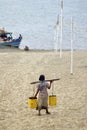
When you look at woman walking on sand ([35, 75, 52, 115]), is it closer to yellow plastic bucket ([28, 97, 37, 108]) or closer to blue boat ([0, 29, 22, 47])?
yellow plastic bucket ([28, 97, 37, 108])

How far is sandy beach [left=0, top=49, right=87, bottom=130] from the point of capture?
40.9ft

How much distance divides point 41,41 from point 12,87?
37.0 meters

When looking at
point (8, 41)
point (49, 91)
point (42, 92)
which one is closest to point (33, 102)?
point (42, 92)

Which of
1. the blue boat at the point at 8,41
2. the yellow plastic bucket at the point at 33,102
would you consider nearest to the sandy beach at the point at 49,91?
the yellow plastic bucket at the point at 33,102

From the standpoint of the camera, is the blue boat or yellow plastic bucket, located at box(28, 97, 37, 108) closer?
yellow plastic bucket, located at box(28, 97, 37, 108)

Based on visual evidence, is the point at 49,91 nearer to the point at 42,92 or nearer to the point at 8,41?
the point at 42,92

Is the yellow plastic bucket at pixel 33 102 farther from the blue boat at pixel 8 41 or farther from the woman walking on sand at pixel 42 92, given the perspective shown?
the blue boat at pixel 8 41

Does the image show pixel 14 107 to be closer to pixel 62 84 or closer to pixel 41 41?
pixel 62 84

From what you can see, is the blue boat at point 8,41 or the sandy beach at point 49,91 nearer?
the sandy beach at point 49,91

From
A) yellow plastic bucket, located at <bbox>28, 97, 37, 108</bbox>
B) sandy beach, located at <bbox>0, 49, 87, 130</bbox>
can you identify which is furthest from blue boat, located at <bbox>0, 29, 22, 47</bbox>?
yellow plastic bucket, located at <bbox>28, 97, 37, 108</bbox>

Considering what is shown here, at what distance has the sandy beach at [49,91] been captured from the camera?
40.9ft

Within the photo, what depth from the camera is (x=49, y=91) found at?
17.3m

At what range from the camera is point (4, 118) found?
43.2 ft

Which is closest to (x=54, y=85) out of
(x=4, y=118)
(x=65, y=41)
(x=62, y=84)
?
(x=62, y=84)
